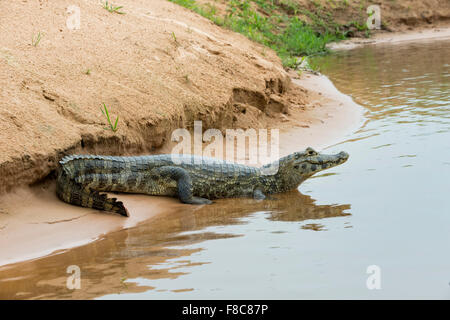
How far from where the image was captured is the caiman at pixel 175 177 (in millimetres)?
5043

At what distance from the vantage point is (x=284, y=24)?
17.3m

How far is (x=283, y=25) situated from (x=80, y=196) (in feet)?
43.7

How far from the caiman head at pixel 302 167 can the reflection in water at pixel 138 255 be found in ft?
2.05

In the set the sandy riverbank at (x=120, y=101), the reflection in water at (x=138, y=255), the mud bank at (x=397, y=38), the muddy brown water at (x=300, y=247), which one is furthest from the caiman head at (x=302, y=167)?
the mud bank at (x=397, y=38)

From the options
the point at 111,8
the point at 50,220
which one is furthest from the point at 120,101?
the point at 111,8

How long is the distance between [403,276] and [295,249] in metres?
0.81

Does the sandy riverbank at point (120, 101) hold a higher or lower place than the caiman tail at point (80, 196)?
higher

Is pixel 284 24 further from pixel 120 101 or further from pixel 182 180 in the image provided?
pixel 182 180

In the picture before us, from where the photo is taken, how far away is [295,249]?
4.02 metres

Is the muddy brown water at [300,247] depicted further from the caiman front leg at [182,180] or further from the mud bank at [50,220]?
the caiman front leg at [182,180]

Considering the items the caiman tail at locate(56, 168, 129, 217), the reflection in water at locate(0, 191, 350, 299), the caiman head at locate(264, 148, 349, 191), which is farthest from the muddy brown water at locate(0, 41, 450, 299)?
the caiman tail at locate(56, 168, 129, 217)

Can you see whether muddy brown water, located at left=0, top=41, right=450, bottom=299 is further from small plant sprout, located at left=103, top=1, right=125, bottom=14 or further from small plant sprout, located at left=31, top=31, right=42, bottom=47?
small plant sprout, located at left=103, top=1, right=125, bottom=14

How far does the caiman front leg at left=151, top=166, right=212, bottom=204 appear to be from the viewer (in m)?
5.58
